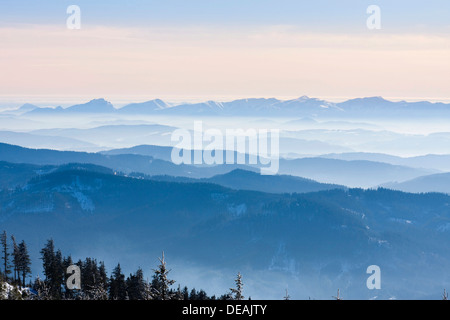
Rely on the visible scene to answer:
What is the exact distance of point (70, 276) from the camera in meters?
109
